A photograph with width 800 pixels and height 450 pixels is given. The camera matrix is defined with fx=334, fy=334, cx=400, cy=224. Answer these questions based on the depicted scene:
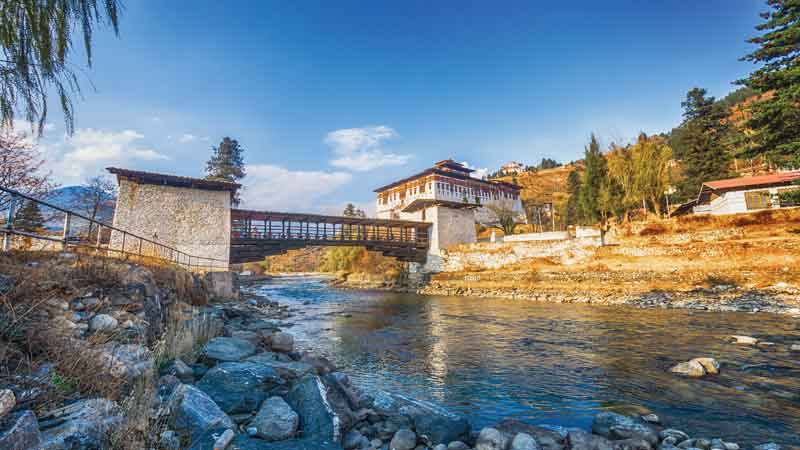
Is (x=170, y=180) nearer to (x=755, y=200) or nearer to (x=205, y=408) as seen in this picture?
(x=205, y=408)

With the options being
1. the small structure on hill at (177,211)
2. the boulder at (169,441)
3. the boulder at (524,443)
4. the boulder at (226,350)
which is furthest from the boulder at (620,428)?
the small structure on hill at (177,211)

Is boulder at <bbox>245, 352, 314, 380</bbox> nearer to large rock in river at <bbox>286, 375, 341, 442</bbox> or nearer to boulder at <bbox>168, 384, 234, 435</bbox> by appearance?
large rock in river at <bbox>286, 375, 341, 442</bbox>

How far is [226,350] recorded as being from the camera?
196 inches

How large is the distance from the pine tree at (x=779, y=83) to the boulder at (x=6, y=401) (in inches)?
861

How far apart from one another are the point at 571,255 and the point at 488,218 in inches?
982

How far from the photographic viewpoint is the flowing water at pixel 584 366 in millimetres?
4973

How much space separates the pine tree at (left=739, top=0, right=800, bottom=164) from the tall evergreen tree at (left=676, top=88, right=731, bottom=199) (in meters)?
22.8

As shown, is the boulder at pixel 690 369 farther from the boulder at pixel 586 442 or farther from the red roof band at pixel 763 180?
the red roof band at pixel 763 180

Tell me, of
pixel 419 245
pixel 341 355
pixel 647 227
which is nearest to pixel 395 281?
pixel 419 245

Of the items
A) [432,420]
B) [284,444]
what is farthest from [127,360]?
[432,420]

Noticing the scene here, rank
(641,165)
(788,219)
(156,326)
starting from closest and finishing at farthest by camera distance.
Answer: (156,326), (788,219), (641,165)

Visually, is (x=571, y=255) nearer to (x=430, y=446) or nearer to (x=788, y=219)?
(x=788, y=219)

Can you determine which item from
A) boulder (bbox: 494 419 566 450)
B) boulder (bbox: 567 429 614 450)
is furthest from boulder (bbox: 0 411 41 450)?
boulder (bbox: 567 429 614 450)

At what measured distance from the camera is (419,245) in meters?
35.8
